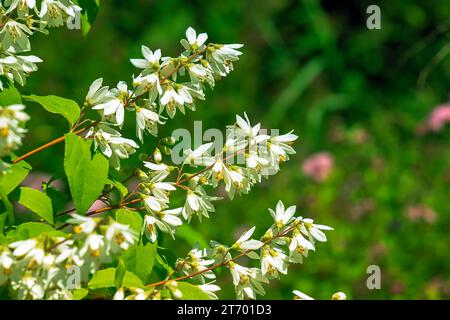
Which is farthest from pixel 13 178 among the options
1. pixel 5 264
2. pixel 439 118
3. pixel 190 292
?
pixel 439 118

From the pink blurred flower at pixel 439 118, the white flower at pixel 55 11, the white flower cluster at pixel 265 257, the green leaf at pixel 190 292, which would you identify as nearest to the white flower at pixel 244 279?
the white flower cluster at pixel 265 257

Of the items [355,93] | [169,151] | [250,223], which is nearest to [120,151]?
[169,151]

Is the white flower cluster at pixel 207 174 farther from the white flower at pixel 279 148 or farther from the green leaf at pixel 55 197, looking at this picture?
the green leaf at pixel 55 197

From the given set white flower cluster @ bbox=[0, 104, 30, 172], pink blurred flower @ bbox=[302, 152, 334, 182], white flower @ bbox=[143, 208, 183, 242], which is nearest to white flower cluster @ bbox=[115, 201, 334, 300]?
white flower @ bbox=[143, 208, 183, 242]

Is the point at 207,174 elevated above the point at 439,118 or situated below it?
below

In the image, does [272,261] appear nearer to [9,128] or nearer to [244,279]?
[244,279]

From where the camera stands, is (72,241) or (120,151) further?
(120,151)
